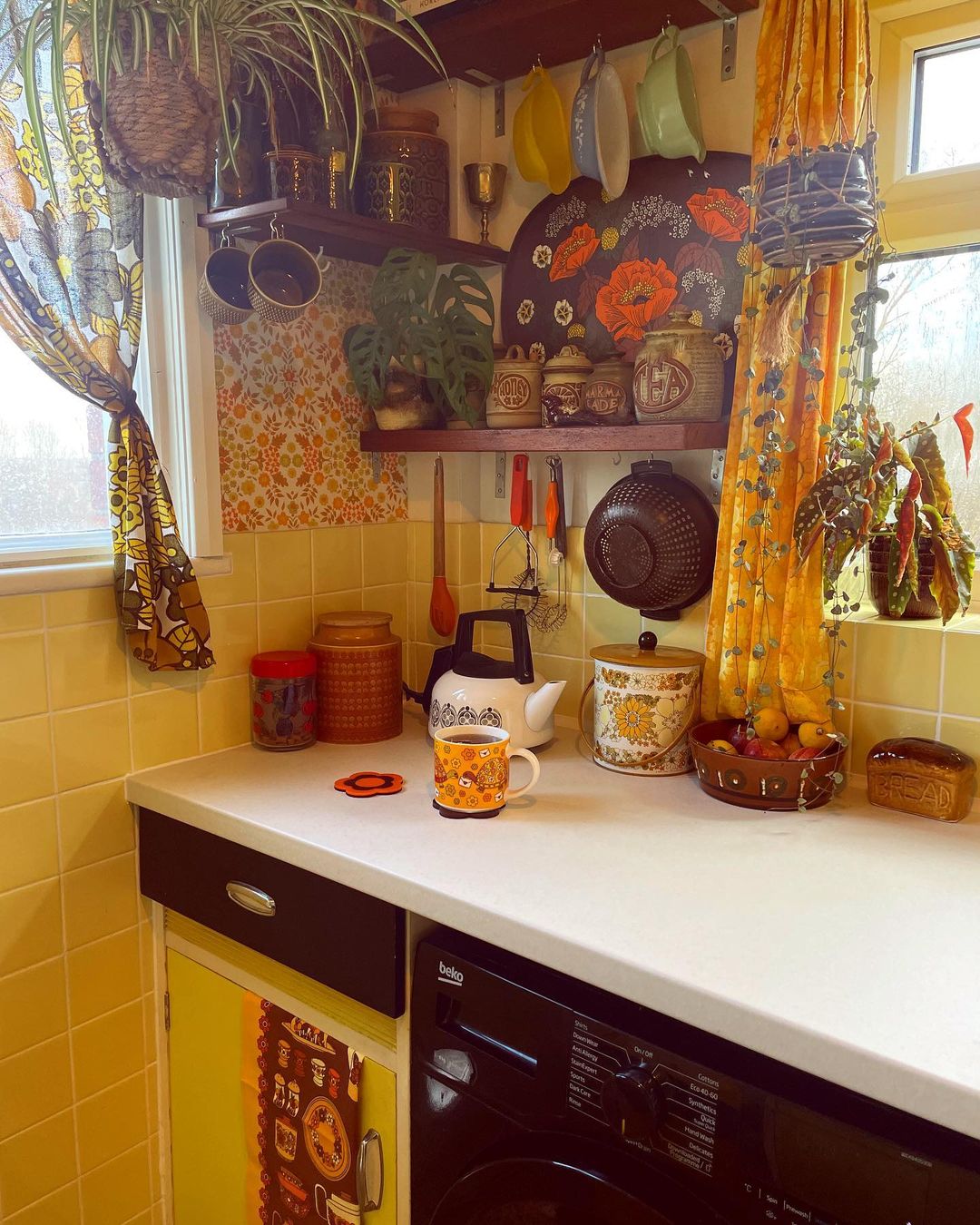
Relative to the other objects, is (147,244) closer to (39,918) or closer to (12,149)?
(12,149)

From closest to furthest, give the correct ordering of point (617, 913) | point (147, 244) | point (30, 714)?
point (617, 913), point (30, 714), point (147, 244)

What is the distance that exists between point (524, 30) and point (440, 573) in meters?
0.93

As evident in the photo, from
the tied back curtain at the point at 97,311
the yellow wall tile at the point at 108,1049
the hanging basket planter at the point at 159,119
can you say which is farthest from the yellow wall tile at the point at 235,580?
the yellow wall tile at the point at 108,1049

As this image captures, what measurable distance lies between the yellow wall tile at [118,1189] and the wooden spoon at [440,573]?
1041 mm

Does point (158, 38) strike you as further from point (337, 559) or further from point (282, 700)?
point (282, 700)

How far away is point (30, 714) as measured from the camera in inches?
54.8

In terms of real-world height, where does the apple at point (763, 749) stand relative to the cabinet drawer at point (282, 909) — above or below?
above

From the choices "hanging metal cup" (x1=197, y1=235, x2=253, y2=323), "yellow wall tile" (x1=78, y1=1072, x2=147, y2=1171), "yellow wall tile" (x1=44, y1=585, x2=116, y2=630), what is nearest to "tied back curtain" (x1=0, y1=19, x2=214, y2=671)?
"yellow wall tile" (x1=44, y1=585, x2=116, y2=630)

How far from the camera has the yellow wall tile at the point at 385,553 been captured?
6.15ft

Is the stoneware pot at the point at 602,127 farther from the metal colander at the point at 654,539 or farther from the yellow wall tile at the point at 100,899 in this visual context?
the yellow wall tile at the point at 100,899

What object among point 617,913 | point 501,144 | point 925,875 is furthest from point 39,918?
point 501,144

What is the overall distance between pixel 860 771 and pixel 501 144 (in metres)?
1.27

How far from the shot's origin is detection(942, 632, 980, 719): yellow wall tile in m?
1.37

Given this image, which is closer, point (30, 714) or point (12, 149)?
point (12, 149)
